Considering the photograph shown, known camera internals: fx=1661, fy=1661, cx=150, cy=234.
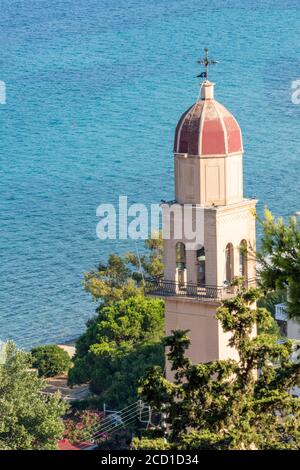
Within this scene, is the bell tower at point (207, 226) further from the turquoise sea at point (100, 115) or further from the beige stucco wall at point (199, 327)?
the turquoise sea at point (100, 115)

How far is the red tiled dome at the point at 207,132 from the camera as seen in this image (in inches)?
839

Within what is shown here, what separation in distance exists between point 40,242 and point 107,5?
2260 inches

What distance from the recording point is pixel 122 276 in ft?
129

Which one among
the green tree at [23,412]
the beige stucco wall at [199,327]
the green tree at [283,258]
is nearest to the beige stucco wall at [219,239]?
the beige stucco wall at [199,327]

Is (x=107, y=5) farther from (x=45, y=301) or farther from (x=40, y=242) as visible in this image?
(x=45, y=301)

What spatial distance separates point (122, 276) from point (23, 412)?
14726 mm

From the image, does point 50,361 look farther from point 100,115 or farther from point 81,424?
point 100,115

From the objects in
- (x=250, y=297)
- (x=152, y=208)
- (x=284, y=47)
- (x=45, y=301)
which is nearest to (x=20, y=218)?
(x=152, y=208)

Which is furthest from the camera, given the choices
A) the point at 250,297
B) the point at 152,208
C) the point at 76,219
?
the point at 76,219

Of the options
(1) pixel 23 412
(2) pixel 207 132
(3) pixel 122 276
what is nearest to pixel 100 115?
(3) pixel 122 276

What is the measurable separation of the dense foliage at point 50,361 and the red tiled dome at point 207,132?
596 inches

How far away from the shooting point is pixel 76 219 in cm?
5809

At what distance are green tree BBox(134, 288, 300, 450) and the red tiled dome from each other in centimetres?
324

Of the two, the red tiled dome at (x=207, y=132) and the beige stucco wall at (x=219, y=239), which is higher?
the red tiled dome at (x=207, y=132)
